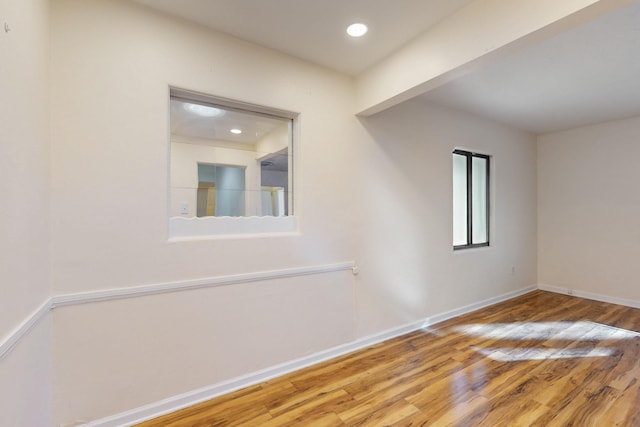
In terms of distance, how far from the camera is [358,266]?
2.84 metres

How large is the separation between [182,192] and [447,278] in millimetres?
3118

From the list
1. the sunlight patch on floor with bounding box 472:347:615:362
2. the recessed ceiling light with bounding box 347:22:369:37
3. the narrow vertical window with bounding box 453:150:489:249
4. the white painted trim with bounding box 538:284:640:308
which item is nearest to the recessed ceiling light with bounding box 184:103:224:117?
the recessed ceiling light with bounding box 347:22:369:37

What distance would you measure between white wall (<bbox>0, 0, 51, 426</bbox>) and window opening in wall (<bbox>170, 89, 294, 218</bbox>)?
2.29ft

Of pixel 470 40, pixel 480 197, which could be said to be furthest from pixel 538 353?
pixel 470 40

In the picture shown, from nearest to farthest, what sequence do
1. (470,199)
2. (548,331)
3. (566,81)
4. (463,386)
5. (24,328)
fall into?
1. (24,328)
2. (463,386)
3. (566,81)
4. (548,331)
5. (470,199)

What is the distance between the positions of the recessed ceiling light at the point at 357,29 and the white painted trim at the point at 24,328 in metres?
2.48

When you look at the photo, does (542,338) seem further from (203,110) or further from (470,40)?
(203,110)

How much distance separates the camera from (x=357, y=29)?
209cm

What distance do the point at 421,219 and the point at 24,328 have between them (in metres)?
3.24

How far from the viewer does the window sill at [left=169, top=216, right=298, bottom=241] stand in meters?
2.04

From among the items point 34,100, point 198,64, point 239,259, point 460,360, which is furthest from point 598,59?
point 34,100

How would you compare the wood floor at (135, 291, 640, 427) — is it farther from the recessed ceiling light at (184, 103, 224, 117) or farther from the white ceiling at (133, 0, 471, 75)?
the white ceiling at (133, 0, 471, 75)

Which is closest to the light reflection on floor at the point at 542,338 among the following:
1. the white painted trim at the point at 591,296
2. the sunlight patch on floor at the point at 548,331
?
the sunlight patch on floor at the point at 548,331

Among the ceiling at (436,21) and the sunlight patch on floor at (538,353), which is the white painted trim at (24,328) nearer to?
the ceiling at (436,21)
